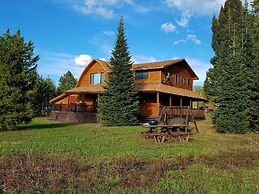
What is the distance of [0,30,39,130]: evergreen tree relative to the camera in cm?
2092

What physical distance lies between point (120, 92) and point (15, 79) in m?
8.86

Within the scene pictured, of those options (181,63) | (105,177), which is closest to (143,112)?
(181,63)

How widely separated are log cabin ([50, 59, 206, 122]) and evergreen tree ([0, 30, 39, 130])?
8.77 m

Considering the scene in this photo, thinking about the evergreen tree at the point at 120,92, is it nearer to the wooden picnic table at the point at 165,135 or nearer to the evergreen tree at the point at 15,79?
the evergreen tree at the point at 15,79

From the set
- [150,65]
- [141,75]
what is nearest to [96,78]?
[141,75]

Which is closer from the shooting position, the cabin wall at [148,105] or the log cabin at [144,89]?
the cabin wall at [148,105]

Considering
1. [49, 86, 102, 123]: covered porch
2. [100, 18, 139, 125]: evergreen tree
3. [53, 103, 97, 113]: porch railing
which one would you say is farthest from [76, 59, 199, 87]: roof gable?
[53, 103, 97, 113]: porch railing

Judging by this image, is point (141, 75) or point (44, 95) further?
point (44, 95)

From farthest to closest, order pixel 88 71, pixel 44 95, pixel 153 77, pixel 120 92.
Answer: pixel 44 95, pixel 88 71, pixel 153 77, pixel 120 92

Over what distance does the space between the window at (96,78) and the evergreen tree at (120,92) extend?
30.9ft

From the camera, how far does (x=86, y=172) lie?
27.8ft

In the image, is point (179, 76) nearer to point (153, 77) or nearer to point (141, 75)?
point (153, 77)

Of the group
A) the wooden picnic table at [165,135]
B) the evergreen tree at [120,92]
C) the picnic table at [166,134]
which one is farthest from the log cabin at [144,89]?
the wooden picnic table at [165,135]

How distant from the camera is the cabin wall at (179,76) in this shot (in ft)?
115
